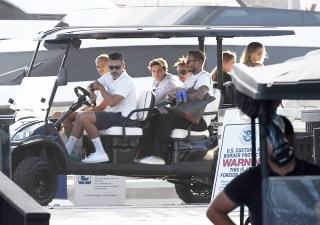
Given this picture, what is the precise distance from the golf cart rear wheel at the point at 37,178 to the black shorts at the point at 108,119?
0.70 meters

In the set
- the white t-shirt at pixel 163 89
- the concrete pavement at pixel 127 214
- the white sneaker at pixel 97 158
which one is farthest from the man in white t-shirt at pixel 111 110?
the concrete pavement at pixel 127 214

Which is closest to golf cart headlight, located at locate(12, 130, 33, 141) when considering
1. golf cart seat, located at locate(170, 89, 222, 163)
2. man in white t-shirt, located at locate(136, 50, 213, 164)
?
man in white t-shirt, located at locate(136, 50, 213, 164)

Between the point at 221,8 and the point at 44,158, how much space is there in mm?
10972

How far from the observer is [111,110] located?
16766 millimetres

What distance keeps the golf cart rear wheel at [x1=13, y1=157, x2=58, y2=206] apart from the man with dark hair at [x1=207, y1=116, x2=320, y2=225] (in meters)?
7.87

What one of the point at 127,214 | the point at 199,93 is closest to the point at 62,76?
the point at 199,93

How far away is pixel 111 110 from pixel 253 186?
840 centimetres

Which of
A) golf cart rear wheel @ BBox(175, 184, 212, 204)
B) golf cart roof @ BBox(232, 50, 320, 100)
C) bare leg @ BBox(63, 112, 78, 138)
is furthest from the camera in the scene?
golf cart rear wheel @ BBox(175, 184, 212, 204)

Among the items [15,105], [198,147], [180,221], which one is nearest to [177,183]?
[198,147]

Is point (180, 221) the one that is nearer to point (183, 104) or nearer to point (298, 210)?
point (183, 104)

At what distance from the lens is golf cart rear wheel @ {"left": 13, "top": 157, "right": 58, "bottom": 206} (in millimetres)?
16422

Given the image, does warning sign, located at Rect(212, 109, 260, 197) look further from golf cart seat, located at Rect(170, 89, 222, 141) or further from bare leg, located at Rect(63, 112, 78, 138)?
bare leg, located at Rect(63, 112, 78, 138)

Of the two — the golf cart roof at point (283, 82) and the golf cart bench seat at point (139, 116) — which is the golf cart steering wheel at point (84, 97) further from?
the golf cart roof at point (283, 82)

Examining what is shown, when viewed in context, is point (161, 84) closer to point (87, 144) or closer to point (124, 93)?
point (124, 93)
